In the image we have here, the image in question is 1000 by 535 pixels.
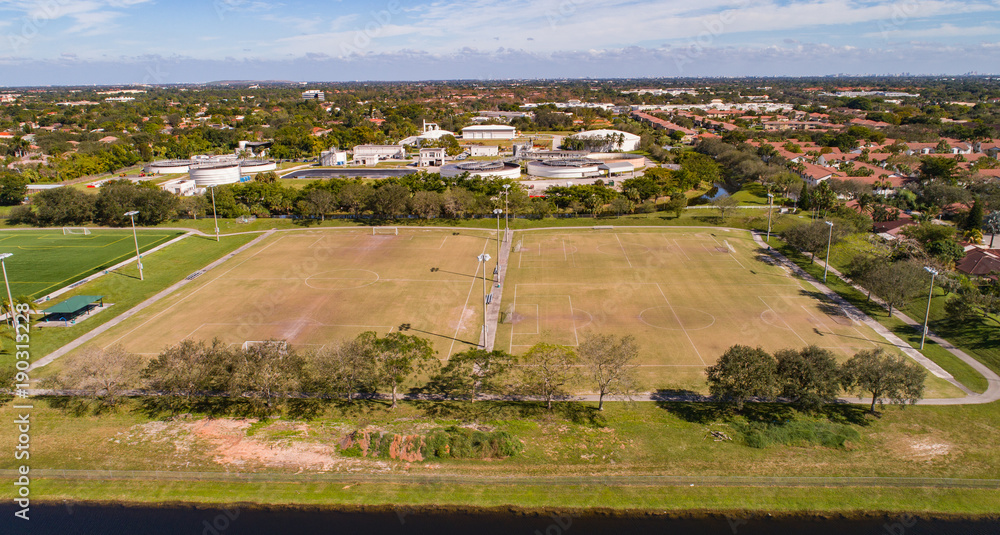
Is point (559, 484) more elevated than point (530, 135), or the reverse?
point (530, 135)

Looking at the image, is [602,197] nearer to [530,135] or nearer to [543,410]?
[543,410]

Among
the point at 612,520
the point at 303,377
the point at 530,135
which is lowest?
the point at 612,520

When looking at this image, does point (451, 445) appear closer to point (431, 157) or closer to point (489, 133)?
point (431, 157)

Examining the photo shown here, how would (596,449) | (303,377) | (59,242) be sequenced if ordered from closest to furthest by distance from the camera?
(596,449) → (303,377) → (59,242)

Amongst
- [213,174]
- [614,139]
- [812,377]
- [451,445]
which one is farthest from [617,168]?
[451,445]

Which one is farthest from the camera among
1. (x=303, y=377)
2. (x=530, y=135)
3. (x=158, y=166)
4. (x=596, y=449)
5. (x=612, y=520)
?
(x=530, y=135)

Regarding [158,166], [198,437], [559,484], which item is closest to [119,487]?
[198,437]

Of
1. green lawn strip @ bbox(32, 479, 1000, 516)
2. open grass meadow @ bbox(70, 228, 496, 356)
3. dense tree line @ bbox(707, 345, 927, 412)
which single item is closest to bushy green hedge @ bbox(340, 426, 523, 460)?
green lawn strip @ bbox(32, 479, 1000, 516)
